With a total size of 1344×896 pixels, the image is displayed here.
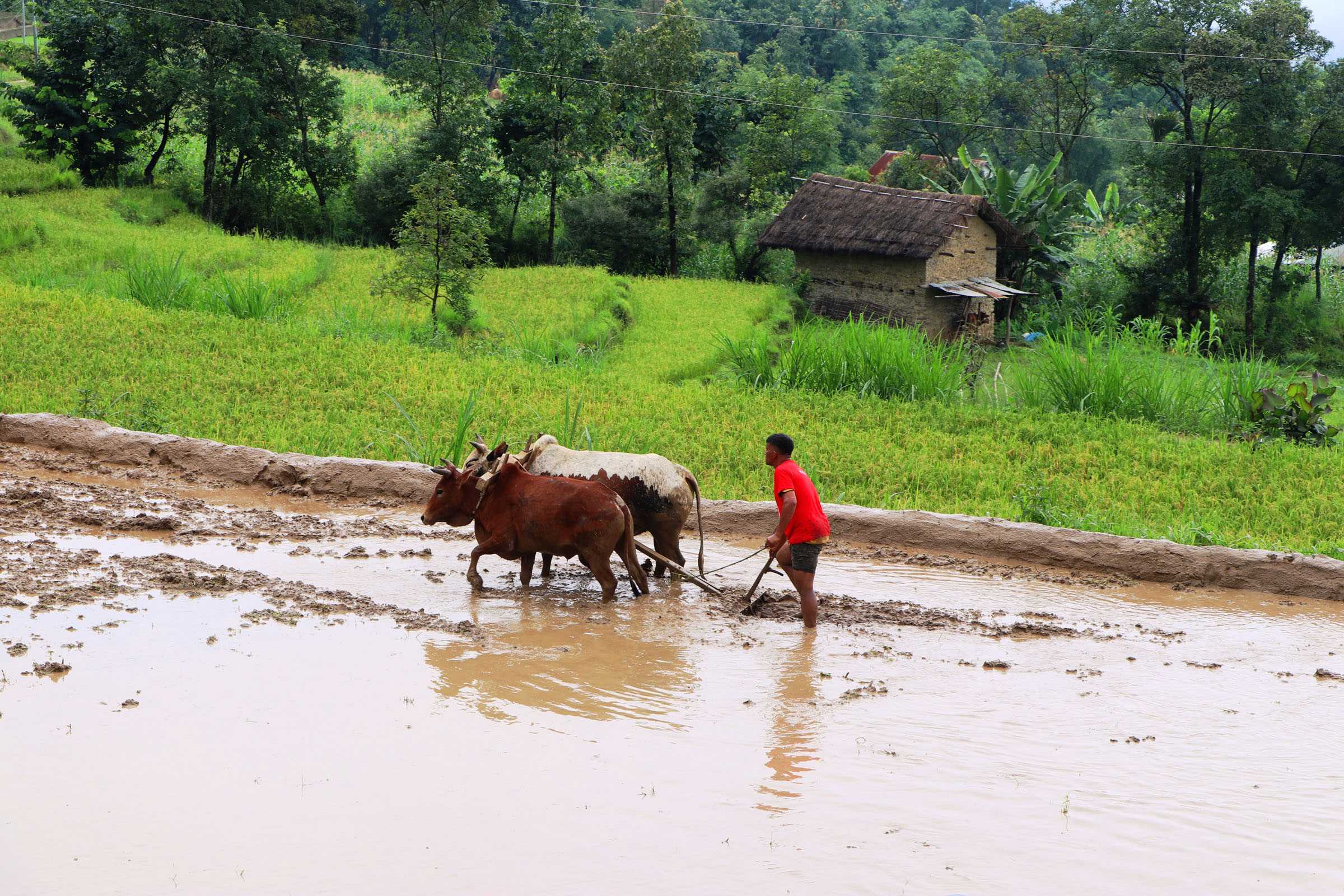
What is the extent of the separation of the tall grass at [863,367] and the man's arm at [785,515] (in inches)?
284

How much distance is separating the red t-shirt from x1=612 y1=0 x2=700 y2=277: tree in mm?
25071

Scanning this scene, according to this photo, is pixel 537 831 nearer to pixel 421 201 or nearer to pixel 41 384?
pixel 41 384

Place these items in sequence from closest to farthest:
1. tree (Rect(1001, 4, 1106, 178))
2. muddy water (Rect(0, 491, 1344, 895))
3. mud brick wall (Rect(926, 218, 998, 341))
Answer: muddy water (Rect(0, 491, 1344, 895)), mud brick wall (Rect(926, 218, 998, 341)), tree (Rect(1001, 4, 1106, 178))

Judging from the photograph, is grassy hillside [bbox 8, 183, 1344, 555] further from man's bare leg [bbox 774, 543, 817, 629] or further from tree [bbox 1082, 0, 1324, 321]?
tree [bbox 1082, 0, 1324, 321]

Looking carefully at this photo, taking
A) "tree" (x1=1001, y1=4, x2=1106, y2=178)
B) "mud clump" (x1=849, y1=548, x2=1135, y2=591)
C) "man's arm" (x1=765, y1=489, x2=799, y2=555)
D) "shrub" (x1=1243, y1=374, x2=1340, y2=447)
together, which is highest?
"tree" (x1=1001, y1=4, x2=1106, y2=178)

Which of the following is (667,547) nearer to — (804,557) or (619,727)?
(804,557)

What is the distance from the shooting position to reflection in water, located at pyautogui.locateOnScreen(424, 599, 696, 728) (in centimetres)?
583

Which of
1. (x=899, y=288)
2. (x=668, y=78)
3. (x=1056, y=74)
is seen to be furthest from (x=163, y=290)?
(x=1056, y=74)

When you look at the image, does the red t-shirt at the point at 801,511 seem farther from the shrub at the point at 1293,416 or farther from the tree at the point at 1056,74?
the tree at the point at 1056,74

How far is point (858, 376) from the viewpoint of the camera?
48.2 ft

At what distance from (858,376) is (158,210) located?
20.3 m

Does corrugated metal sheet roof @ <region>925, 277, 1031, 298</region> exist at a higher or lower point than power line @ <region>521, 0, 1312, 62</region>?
lower

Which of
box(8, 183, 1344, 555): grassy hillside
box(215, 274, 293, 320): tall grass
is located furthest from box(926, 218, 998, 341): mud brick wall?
box(215, 274, 293, 320): tall grass

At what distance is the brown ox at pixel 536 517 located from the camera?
7.39m
